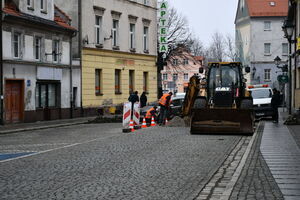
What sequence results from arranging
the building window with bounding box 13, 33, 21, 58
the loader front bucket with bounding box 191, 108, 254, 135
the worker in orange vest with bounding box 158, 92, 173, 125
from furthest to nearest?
the building window with bounding box 13, 33, 21, 58 → the worker in orange vest with bounding box 158, 92, 173, 125 → the loader front bucket with bounding box 191, 108, 254, 135

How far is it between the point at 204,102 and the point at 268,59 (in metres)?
60.6

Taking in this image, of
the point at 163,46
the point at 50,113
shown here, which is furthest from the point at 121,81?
the point at 50,113

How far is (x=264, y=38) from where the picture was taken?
274 ft

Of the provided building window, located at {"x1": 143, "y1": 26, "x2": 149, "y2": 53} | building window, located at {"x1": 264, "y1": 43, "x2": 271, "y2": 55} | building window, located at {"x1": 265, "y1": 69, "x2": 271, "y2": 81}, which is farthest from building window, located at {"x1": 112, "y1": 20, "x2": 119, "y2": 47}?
building window, located at {"x1": 264, "y1": 43, "x2": 271, "y2": 55}

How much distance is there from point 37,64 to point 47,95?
8.50 ft

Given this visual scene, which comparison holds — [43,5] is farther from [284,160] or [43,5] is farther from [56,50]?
[284,160]

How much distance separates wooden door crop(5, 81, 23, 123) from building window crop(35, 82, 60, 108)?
1.90 meters

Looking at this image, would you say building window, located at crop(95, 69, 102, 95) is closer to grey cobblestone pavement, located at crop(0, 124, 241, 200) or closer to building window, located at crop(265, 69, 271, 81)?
grey cobblestone pavement, located at crop(0, 124, 241, 200)

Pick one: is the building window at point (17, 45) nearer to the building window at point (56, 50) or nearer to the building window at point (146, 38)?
the building window at point (56, 50)

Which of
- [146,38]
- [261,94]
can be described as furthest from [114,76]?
[261,94]

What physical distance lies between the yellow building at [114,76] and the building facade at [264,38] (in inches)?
1300

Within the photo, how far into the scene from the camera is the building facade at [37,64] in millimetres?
31828

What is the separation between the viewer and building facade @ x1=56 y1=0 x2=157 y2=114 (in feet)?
137

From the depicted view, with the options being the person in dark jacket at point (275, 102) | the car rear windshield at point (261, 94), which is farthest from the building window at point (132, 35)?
the person in dark jacket at point (275, 102)
